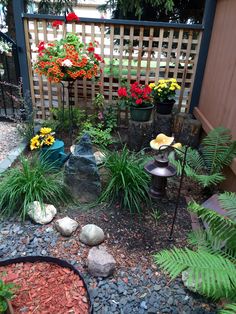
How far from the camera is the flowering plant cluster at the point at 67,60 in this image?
10.4ft

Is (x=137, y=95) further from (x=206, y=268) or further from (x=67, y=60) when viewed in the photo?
(x=206, y=268)

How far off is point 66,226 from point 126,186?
64cm

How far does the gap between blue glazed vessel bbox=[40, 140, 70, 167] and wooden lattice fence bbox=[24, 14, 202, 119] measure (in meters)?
1.27

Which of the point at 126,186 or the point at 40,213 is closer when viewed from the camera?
the point at 40,213

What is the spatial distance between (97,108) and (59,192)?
198cm

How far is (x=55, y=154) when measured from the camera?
3172mm

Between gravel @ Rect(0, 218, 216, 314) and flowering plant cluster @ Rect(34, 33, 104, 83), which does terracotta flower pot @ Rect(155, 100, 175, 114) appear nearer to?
flowering plant cluster @ Rect(34, 33, 104, 83)

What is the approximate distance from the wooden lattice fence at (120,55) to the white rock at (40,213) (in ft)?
7.37

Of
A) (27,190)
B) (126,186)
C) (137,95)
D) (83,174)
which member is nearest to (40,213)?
(27,190)

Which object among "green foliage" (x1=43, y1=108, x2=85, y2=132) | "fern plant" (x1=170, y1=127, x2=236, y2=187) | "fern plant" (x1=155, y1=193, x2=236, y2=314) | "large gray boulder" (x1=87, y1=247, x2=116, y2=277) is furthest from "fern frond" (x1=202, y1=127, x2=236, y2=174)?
"green foliage" (x1=43, y1=108, x2=85, y2=132)

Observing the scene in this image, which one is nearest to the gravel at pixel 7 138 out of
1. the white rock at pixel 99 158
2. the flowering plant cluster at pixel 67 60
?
the flowering plant cluster at pixel 67 60

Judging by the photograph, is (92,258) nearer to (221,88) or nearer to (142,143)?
(142,143)

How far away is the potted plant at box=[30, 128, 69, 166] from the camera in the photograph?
3.09 meters

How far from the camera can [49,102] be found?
4.27m
